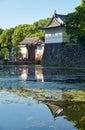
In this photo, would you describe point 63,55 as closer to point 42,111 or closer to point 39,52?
point 39,52

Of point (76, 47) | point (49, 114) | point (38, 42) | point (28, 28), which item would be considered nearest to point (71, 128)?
point (49, 114)

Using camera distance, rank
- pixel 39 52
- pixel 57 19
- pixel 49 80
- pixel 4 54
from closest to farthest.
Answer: pixel 49 80, pixel 57 19, pixel 39 52, pixel 4 54

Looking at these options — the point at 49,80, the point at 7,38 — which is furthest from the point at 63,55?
the point at 7,38

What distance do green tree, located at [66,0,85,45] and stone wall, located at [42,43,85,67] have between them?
769cm

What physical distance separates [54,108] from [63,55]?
4393cm

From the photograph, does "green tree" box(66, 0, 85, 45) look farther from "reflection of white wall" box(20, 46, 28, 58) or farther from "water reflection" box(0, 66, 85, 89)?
"reflection of white wall" box(20, 46, 28, 58)

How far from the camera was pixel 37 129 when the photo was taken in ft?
30.7

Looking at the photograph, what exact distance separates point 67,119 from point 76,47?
1716 inches

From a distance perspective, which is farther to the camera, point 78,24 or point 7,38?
point 7,38

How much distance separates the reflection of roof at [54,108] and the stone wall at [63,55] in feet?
121

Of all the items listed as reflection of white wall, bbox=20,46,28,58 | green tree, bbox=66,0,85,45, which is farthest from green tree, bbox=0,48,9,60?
green tree, bbox=66,0,85,45

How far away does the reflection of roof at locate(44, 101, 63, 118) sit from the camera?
39.2 ft

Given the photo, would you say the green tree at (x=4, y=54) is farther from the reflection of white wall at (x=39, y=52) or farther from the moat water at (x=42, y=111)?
the moat water at (x=42, y=111)

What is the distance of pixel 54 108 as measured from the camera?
1298 cm
